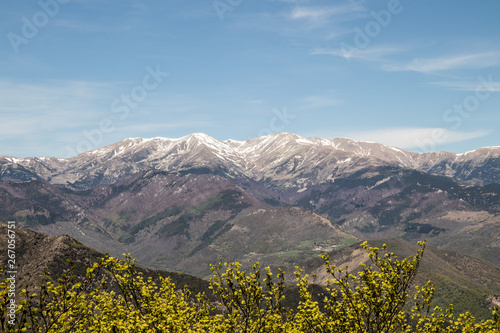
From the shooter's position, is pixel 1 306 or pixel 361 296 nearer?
pixel 1 306

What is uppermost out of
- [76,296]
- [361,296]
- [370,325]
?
[76,296]

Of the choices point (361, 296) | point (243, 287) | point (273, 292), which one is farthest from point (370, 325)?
point (243, 287)

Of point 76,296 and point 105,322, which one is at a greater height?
point 76,296

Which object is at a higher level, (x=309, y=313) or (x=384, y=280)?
(x=384, y=280)

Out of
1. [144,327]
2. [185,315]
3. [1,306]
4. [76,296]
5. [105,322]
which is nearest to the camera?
[1,306]

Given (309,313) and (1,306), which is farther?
(309,313)

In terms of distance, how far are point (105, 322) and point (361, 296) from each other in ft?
85.1

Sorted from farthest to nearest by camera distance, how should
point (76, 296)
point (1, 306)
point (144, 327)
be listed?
1. point (144, 327)
2. point (76, 296)
3. point (1, 306)

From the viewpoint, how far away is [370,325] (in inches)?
1626

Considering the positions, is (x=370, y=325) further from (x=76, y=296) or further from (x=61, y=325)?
(x=61, y=325)

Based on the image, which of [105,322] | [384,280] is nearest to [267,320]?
[384,280]

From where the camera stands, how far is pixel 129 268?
4403 centimetres

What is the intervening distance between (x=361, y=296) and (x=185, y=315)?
61.9 ft

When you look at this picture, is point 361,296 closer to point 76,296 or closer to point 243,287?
point 243,287
